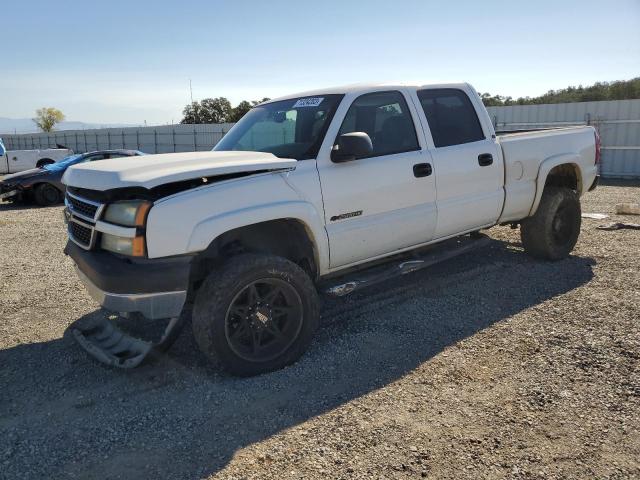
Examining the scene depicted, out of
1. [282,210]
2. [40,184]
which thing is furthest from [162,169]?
[40,184]

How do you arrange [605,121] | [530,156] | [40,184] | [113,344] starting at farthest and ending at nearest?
[605,121] < [40,184] < [530,156] < [113,344]

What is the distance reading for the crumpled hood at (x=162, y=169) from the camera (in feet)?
10.8

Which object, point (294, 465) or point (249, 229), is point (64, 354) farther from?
point (294, 465)

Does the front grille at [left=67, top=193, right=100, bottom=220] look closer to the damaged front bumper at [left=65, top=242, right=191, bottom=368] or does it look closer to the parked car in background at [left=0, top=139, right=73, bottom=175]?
the damaged front bumper at [left=65, top=242, right=191, bottom=368]

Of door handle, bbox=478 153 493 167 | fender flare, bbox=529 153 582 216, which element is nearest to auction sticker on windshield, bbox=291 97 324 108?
door handle, bbox=478 153 493 167

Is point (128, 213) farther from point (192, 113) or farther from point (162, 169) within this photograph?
point (192, 113)

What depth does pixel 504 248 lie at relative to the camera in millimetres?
6898

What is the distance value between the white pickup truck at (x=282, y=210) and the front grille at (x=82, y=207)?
0.02 meters

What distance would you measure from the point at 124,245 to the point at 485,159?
342 centimetres

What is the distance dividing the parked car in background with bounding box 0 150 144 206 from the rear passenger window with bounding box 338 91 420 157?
9.06 meters

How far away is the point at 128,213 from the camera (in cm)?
336

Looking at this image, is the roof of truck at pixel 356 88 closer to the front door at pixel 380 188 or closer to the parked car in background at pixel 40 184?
the front door at pixel 380 188

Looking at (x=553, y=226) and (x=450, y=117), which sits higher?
(x=450, y=117)

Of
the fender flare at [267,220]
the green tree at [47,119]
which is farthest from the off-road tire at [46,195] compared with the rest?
the green tree at [47,119]
